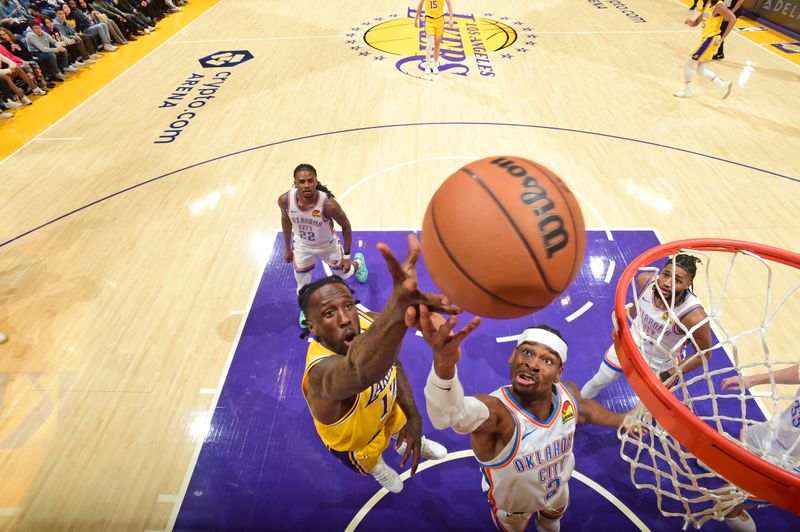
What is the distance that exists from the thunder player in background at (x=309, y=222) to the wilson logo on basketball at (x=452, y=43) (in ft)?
19.9

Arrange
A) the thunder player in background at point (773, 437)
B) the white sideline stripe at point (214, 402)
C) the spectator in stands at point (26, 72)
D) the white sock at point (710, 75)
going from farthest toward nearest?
the spectator in stands at point (26, 72) < the white sock at point (710, 75) < the white sideline stripe at point (214, 402) < the thunder player in background at point (773, 437)

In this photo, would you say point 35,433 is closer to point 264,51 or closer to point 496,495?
point 496,495

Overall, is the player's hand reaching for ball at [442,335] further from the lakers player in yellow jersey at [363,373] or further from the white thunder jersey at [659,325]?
the white thunder jersey at [659,325]

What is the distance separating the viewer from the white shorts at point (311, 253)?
13.6 feet

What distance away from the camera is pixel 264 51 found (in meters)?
10.6

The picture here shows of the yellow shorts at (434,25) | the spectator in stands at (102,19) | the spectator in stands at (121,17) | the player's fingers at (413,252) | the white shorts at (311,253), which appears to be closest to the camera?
the player's fingers at (413,252)

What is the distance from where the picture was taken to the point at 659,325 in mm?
3059

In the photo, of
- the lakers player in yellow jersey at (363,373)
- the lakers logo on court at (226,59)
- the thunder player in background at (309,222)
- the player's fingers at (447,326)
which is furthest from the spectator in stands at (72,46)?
the player's fingers at (447,326)

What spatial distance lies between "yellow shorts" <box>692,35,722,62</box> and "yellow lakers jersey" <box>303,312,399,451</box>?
315 inches

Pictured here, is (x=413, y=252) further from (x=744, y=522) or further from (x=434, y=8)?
(x=434, y=8)

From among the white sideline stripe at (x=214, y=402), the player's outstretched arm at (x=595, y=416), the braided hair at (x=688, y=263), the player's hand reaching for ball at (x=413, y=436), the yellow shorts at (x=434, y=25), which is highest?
the yellow shorts at (x=434, y=25)

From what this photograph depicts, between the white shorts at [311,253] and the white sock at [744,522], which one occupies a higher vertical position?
the white shorts at [311,253]

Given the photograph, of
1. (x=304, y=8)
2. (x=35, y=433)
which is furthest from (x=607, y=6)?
(x=35, y=433)

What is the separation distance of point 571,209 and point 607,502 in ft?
7.85
